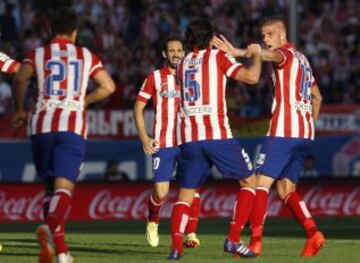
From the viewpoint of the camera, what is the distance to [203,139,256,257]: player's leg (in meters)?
12.7

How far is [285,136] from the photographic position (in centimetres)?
1332

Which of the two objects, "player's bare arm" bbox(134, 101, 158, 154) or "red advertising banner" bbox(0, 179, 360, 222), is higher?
"player's bare arm" bbox(134, 101, 158, 154)

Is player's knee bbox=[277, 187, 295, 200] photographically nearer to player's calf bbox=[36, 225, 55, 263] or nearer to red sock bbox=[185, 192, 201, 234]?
red sock bbox=[185, 192, 201, 234]

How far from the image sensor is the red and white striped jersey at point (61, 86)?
38.2ft

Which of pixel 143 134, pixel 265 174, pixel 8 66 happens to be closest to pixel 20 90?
pixel 8 66

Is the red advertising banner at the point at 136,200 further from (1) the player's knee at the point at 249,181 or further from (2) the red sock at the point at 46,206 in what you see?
(2) the red sock at the point at 46,206

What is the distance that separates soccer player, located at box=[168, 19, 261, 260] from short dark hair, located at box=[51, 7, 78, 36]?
1.33 meters

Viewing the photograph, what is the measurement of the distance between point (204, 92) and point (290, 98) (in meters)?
1.03

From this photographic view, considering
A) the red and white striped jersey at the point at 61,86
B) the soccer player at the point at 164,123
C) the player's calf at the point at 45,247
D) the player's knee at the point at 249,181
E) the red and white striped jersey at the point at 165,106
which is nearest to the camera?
the player's calf at the point at 45,247

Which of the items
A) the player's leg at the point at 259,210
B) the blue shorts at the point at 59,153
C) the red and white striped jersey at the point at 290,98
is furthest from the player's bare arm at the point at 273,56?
the blue shorts at the point at 59,153

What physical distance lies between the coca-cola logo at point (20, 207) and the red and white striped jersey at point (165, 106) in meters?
7.37

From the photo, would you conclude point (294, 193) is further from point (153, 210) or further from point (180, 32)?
point (180, 32)

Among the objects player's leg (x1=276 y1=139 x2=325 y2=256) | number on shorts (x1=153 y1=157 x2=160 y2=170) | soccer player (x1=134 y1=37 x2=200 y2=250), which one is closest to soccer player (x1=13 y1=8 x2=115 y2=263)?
player's leg (x1=276 y1=139 x2=325 y2=256)

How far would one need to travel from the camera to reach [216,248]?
14656 millimetres
